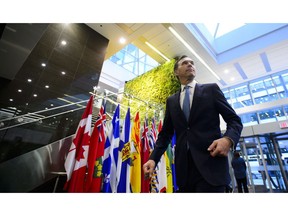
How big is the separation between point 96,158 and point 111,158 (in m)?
0.28

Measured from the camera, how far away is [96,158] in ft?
9.46

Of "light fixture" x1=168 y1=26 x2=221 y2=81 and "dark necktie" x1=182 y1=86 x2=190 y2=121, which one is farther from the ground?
"light fixture" x1=168 y1=26 x2=221 y2=81

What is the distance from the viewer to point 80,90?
13.1 ft

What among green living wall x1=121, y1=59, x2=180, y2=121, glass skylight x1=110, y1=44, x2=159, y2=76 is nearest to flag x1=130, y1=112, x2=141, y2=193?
green living wall x1=121, y1=59, x2=180, y2=121

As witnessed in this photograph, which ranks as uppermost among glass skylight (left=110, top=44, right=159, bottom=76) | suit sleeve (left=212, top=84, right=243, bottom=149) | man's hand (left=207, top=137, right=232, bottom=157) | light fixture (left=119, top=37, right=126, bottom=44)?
glass skylight (left=110, top=44, right=159, bottom=76)

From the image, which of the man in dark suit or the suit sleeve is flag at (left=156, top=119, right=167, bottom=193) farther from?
the suit sleeve

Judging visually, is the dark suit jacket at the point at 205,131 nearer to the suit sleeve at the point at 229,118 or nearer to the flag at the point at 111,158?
the suit sleeve at the point at 229,118

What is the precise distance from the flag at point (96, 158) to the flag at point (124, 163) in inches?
13.6

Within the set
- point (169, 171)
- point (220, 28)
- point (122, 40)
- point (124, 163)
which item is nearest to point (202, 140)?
point (124, 163)

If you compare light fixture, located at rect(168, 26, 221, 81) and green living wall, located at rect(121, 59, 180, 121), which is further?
green living wall, located at rect(121, 59, 180, 121)

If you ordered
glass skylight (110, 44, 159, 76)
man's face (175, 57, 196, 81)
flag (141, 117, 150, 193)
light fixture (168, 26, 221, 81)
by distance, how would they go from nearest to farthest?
man's face (175, 57, 196, 81) < flag (141, 117, 150, 193) < light fixture (168, 26, 221, 81) < glass skylight (110, 44, 159, 76)

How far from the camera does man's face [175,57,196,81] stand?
131 cm
